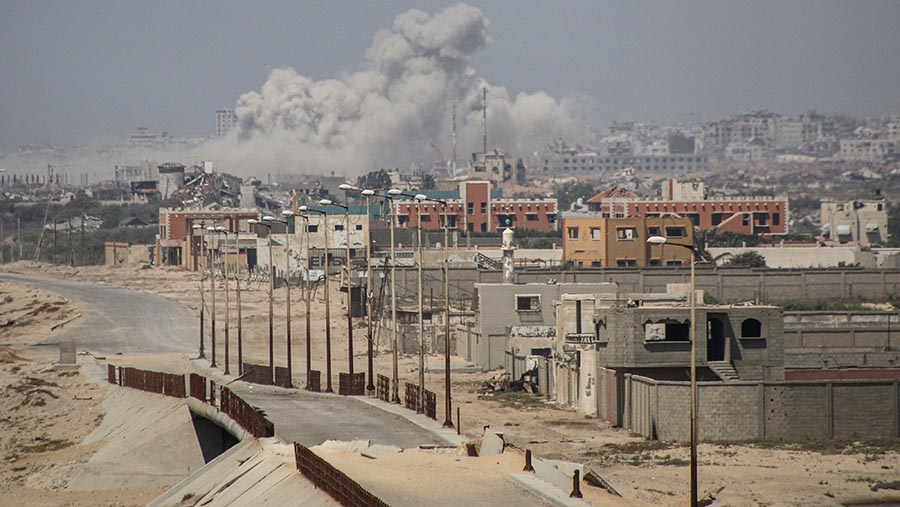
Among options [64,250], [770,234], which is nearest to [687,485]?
[770,234]

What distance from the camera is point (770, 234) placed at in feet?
464

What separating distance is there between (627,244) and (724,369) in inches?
2226

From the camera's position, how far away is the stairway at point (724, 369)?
52.2 meters

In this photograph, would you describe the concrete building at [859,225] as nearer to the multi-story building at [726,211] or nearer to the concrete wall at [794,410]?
the multi-story building at [726,211]

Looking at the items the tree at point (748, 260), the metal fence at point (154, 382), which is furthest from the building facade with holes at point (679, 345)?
the tree at point (748, 260)

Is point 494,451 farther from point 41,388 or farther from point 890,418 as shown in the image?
point 41,388

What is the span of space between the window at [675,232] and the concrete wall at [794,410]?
210ft

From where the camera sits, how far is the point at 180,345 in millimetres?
87938

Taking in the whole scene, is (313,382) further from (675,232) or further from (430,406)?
(675,232)

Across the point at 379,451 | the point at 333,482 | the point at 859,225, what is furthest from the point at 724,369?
the point at 859,225

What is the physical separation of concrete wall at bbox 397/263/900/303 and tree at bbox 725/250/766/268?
1653cm

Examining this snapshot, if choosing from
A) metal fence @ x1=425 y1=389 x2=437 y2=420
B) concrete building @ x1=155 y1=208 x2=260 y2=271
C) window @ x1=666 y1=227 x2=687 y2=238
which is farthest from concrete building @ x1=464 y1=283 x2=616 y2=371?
concrete building @ x1=155 y1=208 x2=260 y2=271

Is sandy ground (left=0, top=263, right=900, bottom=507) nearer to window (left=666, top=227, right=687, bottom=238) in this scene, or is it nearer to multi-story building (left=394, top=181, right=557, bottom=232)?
window (left=666, top=227, right=687, bottom=238)

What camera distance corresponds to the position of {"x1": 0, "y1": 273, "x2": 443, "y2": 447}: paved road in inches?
1625
